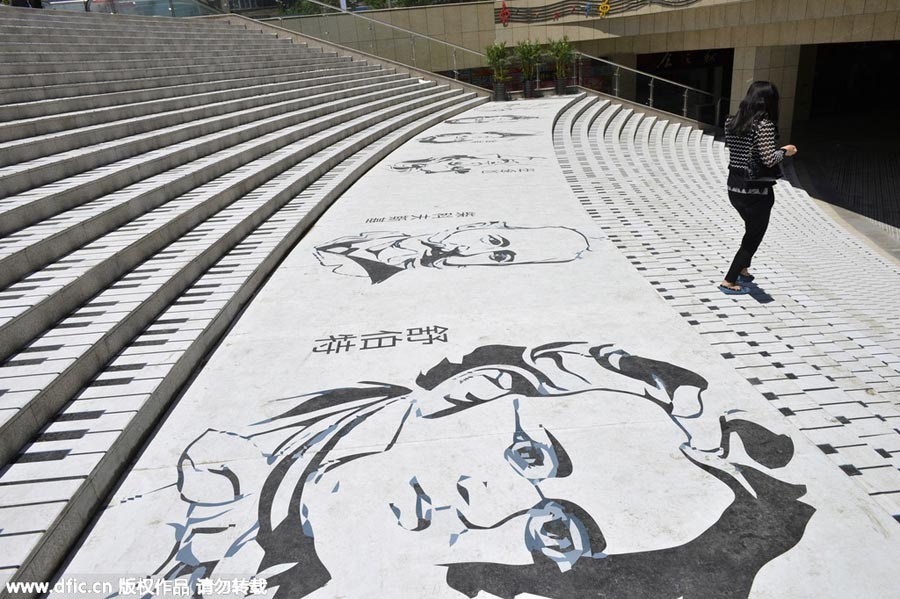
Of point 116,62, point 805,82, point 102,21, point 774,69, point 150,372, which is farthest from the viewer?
point 805,82

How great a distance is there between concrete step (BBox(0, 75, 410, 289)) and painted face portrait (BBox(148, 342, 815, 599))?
1970 millimetres

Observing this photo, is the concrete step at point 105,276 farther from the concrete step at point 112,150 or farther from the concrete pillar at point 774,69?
the concrete pillar at point 774,69

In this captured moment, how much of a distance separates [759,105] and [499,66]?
13881 millimetres

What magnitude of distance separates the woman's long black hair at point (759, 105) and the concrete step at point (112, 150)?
528 centimetres

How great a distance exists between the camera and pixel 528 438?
8.98ft

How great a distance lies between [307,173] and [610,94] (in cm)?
1177

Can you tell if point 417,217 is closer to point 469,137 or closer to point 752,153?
point 752,153

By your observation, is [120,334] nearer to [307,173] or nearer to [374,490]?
[374,490]

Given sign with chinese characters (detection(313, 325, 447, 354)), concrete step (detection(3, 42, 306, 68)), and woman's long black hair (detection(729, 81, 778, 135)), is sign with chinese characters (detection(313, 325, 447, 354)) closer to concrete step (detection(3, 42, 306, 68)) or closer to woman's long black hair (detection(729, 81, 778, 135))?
woman's long black hair (detection(729, 81, 778, 135))

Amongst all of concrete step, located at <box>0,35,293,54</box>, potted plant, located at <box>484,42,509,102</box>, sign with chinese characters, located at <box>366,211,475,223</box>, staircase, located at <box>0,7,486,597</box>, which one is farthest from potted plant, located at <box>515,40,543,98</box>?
sign with chinese characters, located at <box>366,211,475,223</box>

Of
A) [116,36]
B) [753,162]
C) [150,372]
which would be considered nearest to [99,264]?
[150,372]

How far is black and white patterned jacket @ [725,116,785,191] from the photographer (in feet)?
13.2

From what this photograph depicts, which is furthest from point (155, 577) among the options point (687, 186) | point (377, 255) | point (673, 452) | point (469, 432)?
point (687, 186)

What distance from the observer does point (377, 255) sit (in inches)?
202
